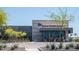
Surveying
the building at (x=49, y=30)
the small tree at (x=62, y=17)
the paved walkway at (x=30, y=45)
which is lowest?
the paved walkway at (x=30, y=45)

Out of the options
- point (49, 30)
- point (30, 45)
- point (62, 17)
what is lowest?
point (30, 45)

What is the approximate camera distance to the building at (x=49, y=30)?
5547 millimetres

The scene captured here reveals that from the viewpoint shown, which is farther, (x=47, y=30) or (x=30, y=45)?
(x=30, y=45)

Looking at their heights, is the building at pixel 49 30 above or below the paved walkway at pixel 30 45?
above

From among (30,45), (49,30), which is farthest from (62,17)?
(30,45)

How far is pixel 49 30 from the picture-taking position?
219 inches

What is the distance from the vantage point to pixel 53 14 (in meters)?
5.78

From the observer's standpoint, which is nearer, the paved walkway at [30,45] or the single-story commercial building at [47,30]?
the single-story commercial building at [47,30]

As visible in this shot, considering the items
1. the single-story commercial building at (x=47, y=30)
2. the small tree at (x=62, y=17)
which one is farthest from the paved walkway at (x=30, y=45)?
the small tree at (x=62, y=17)

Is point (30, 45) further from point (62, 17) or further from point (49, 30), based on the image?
point (62, 17)

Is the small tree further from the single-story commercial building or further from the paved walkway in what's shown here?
the paved walkway

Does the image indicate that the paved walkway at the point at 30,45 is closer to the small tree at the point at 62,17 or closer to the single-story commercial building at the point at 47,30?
the single-story commercial building at the point at 47,30

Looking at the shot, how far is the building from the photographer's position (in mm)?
5547
